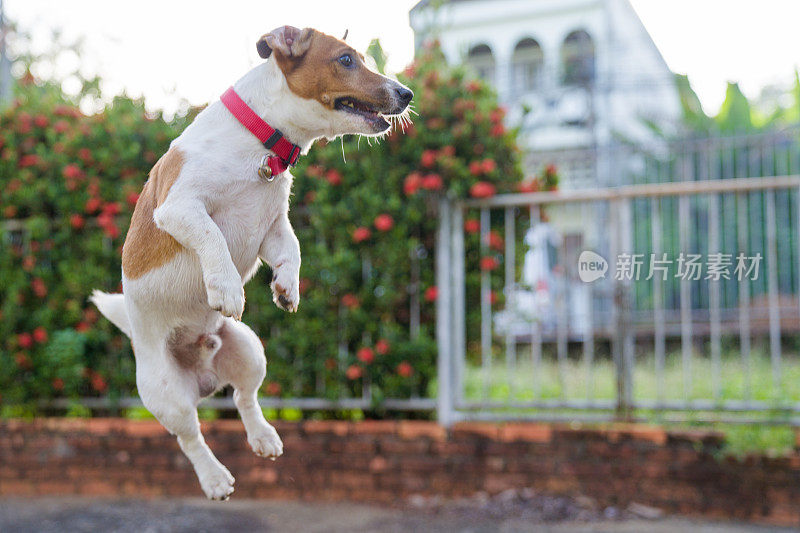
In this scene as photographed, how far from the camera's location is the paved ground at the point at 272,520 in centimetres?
509

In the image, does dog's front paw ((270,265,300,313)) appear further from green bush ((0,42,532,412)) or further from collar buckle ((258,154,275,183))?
green bush ((0,42,532,412))

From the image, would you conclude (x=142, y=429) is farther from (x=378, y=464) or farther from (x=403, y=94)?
(x=403, y=94)

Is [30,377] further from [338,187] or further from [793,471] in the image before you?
[793,471]


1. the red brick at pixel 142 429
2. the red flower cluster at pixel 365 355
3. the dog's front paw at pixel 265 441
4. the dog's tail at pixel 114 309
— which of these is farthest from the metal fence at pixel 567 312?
the dog's tail at pixel 114 309

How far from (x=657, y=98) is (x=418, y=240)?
1241 cm

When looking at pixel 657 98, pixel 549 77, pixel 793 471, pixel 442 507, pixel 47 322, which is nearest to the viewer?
pixel 793 471

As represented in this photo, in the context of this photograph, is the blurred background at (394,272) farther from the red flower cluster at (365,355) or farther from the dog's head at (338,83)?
the dog's head at (338,83)

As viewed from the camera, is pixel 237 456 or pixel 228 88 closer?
pixel 228 88

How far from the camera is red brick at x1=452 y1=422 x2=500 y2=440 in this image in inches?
218

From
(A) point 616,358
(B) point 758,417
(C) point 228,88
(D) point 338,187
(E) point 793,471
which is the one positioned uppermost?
(D) point 338,187

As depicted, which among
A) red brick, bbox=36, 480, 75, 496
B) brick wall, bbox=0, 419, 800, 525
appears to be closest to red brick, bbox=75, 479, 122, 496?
brick wall, bbox=0, 419, 800, 525

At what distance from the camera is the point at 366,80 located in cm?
104

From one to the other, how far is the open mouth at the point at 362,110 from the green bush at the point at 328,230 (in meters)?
4.31

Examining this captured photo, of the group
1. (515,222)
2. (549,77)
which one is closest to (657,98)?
(549,77)
